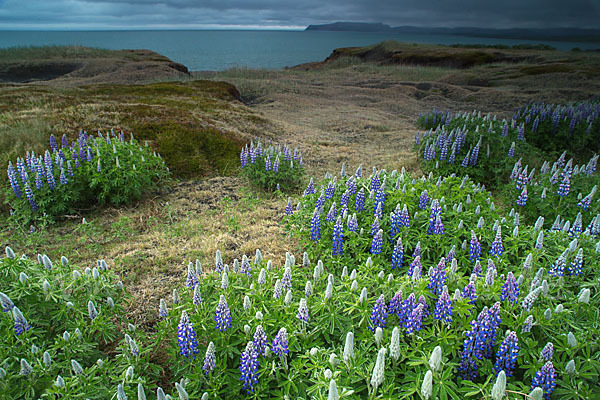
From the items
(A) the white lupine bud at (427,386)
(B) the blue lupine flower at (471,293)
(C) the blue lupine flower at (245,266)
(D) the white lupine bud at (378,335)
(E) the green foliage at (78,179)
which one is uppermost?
(B) the blue lupine flower at (471,293)

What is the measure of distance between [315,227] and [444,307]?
7.20 feet

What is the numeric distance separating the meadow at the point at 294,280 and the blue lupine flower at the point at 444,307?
0.06 ft

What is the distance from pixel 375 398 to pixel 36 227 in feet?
20.1

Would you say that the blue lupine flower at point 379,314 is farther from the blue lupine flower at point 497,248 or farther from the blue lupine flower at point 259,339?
the blue lupine flower at point 497,248

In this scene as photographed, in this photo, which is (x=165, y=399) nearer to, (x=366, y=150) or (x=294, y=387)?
(x=294, y=387)

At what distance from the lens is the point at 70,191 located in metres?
6.21

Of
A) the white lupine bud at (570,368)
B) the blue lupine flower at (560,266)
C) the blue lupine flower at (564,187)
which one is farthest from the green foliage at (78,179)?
the blue lupine flower at (564,187)

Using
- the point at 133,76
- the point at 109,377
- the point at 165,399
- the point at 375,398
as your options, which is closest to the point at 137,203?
the point at 109,377

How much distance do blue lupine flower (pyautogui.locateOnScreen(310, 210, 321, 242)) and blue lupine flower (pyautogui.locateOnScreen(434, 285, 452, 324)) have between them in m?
2.12

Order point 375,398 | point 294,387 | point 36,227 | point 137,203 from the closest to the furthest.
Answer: point 375,398, point 294,387, point 36,227, point 137,203

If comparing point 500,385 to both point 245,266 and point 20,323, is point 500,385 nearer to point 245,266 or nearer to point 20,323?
point 245,266

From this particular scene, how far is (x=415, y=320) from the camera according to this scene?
2465mm

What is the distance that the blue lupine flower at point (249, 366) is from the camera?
2389 mm

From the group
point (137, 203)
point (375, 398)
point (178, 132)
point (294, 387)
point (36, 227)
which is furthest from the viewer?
point (178, 132)
